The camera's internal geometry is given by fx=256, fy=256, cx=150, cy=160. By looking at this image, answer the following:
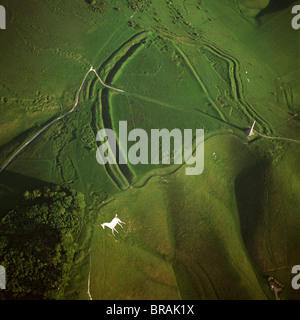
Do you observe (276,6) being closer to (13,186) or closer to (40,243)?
(13,186)

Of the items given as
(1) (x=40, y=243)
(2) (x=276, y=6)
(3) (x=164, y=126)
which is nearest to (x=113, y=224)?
(1) (x=40, y=243)

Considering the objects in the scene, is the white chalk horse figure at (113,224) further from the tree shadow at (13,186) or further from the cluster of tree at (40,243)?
the tree shadow at (13,186)

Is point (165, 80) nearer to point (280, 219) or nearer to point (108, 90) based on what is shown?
point (108, 90)

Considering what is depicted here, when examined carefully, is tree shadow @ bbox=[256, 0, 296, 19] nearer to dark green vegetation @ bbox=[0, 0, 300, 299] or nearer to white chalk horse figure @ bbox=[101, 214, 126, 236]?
dark green vegetation @ bbox=[0, 0, 300, 299]

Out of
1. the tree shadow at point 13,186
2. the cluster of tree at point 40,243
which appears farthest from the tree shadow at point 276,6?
the tree shadow at point 13,186

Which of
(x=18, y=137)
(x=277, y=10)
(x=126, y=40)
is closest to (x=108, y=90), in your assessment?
(x=126, y=40)

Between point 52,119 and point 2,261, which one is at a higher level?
point 52,119
